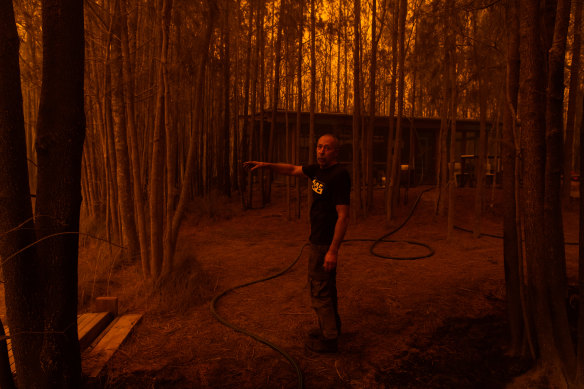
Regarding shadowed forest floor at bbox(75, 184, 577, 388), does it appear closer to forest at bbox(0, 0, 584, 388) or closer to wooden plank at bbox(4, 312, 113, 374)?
forest at bbox(0, 0, 584, 388)

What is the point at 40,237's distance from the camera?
1772mm

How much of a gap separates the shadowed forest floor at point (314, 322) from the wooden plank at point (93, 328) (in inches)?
10.8

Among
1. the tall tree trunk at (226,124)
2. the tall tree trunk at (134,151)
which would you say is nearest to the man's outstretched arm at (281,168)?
the tall tree trunk at (134,151)

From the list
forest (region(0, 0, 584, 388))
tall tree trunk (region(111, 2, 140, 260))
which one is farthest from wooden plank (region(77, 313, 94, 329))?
tall tree trunk (region(111, 2, 140, 260))

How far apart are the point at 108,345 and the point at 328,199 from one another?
199 cm

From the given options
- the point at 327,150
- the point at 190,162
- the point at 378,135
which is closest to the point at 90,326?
the point at 190,162

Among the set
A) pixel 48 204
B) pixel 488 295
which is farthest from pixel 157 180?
pixel 488 295

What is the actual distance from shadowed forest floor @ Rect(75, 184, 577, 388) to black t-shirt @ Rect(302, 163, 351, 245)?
905mm

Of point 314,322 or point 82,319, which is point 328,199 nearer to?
point 314,322

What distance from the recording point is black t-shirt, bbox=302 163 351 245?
261 centimetres

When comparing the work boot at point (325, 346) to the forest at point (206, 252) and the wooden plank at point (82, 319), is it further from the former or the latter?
the wooden plank at point (82, 319)

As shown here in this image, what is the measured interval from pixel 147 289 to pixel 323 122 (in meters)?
9.00

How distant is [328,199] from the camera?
2.68m

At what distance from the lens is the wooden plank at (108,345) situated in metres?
2.46
